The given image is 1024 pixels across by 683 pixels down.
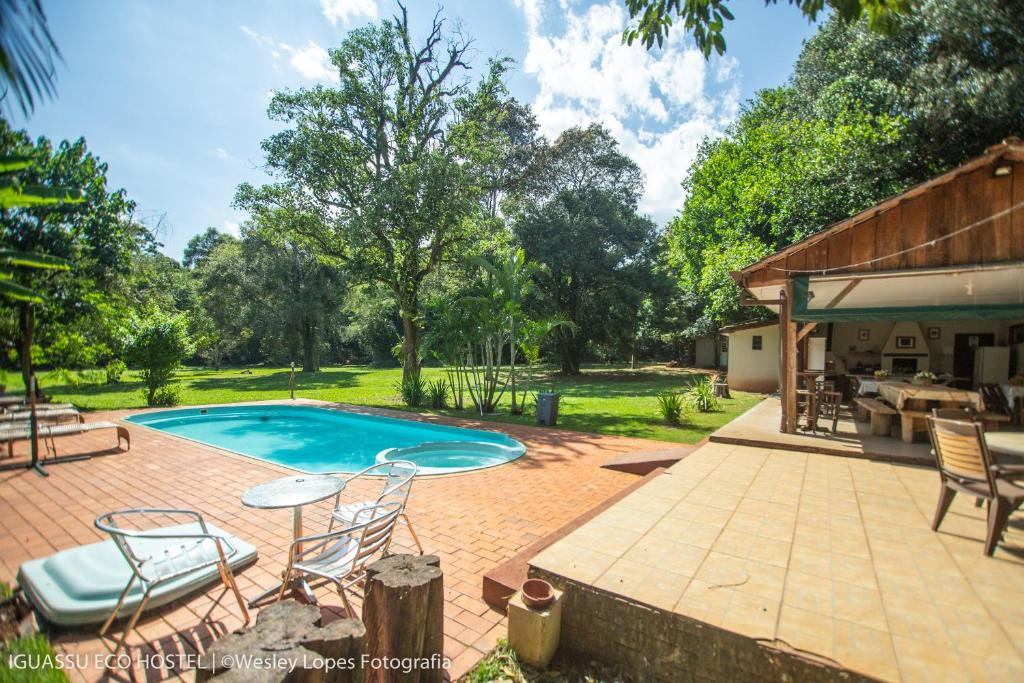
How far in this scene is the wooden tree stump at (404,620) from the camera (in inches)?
84.6

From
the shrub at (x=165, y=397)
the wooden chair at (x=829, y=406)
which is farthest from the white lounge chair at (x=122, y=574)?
the shrub at (x=165, y=397)

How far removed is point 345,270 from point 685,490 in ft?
47.1

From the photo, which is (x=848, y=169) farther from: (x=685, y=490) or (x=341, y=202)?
(x=341, y=202)

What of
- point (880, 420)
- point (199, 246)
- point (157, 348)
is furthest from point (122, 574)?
point (199, 246)

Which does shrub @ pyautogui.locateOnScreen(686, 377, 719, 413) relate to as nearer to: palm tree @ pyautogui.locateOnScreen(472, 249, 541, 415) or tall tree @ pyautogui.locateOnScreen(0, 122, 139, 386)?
palm tree @ pyautogui.locateOnScreen(472, 249, 541, 415)

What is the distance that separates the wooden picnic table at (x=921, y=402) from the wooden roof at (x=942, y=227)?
1.90 meters

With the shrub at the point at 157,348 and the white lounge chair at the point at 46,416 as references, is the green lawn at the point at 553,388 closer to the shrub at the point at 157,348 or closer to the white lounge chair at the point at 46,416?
the shrub at the point at 157,348

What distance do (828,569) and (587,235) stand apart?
22568 millimetres

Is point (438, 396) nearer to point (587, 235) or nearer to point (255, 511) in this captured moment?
point (255, 511)

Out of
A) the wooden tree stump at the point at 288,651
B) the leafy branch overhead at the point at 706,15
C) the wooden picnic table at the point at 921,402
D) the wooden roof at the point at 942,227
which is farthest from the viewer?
the wooden picnic table at the point at 921,402

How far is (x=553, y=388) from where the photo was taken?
2055cm

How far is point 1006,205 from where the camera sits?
19.9 ft

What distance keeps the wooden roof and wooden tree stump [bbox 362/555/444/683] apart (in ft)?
25.1

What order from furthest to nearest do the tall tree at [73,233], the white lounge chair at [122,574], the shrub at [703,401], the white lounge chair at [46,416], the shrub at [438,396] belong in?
1. the shrub at [438,396]
2. the shrub at [703,401]
3. the tall tree at [73,233]
4. the white lounge chair at [46,416]
5. the white lounge chair at [122,574]
